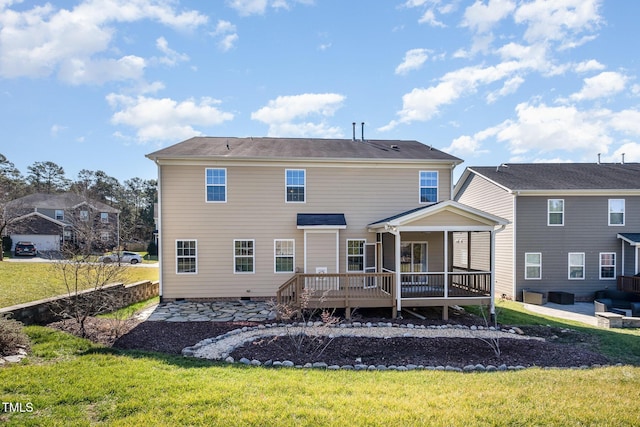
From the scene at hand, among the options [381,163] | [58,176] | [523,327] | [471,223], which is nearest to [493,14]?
[381,163]

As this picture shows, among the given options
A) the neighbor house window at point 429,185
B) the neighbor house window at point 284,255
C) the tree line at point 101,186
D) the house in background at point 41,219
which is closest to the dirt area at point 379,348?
the neighbor house window at point 284,255

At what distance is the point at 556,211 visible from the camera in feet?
53.5

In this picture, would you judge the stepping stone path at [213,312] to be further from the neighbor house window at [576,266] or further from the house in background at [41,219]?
the house in background at [41,219]

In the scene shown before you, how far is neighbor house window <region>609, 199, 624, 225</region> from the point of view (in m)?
16.5

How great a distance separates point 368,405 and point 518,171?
18608mm

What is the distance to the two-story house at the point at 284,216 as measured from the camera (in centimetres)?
1292

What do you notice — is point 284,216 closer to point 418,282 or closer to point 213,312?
point 213,312

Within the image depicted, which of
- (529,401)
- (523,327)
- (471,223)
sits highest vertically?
(471,223)

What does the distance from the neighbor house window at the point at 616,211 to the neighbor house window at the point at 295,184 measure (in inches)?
607

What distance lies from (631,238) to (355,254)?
1372 cm

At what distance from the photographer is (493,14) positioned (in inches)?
455

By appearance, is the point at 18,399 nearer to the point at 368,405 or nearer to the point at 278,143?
the point at 368,405

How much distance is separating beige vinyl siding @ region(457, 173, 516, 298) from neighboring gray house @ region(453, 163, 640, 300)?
5 cm

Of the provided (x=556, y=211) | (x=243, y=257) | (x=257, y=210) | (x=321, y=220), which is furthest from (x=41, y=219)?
(x=556, y=211)
